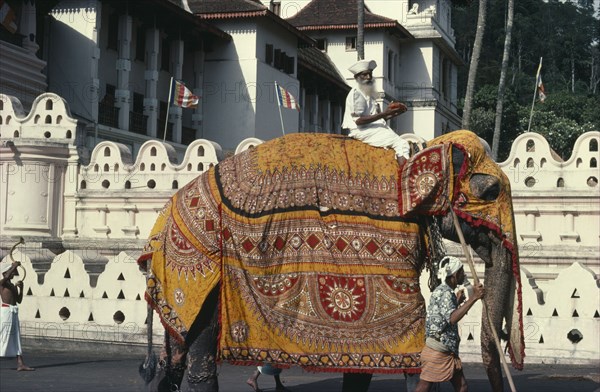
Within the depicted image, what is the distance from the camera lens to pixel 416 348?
27.8 feet

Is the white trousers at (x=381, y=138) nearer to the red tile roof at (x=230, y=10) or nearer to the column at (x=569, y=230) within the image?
the column at (x=569, y=230)

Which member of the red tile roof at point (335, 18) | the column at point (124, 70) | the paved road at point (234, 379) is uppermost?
the red tile roof at point (335, 18)

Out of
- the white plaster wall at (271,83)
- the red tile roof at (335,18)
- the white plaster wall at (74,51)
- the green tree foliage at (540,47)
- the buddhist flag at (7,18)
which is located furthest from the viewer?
the green tree foliage at (540,47)

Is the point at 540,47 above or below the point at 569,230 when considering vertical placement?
above

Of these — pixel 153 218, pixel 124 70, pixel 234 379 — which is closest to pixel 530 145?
pixel 153 218

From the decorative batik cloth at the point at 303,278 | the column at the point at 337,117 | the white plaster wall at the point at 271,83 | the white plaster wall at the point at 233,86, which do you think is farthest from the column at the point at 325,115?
the decorative batik cloth at the point at 303,278

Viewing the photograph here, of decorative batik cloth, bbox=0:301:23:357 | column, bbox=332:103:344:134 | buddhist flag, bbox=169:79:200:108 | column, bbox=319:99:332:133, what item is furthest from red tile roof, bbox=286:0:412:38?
decorative batik cloth, bbox=0:301:23:357

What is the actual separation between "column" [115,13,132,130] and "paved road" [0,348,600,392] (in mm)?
17814

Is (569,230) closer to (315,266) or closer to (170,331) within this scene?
(315,266)

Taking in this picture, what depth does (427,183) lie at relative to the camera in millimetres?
8469

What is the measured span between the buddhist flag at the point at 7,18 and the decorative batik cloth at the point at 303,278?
19.7 meters

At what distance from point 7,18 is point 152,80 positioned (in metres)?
8.81

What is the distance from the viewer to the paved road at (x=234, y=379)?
12.4 metres

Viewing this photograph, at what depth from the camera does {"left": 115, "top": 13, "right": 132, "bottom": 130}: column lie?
107 feet
